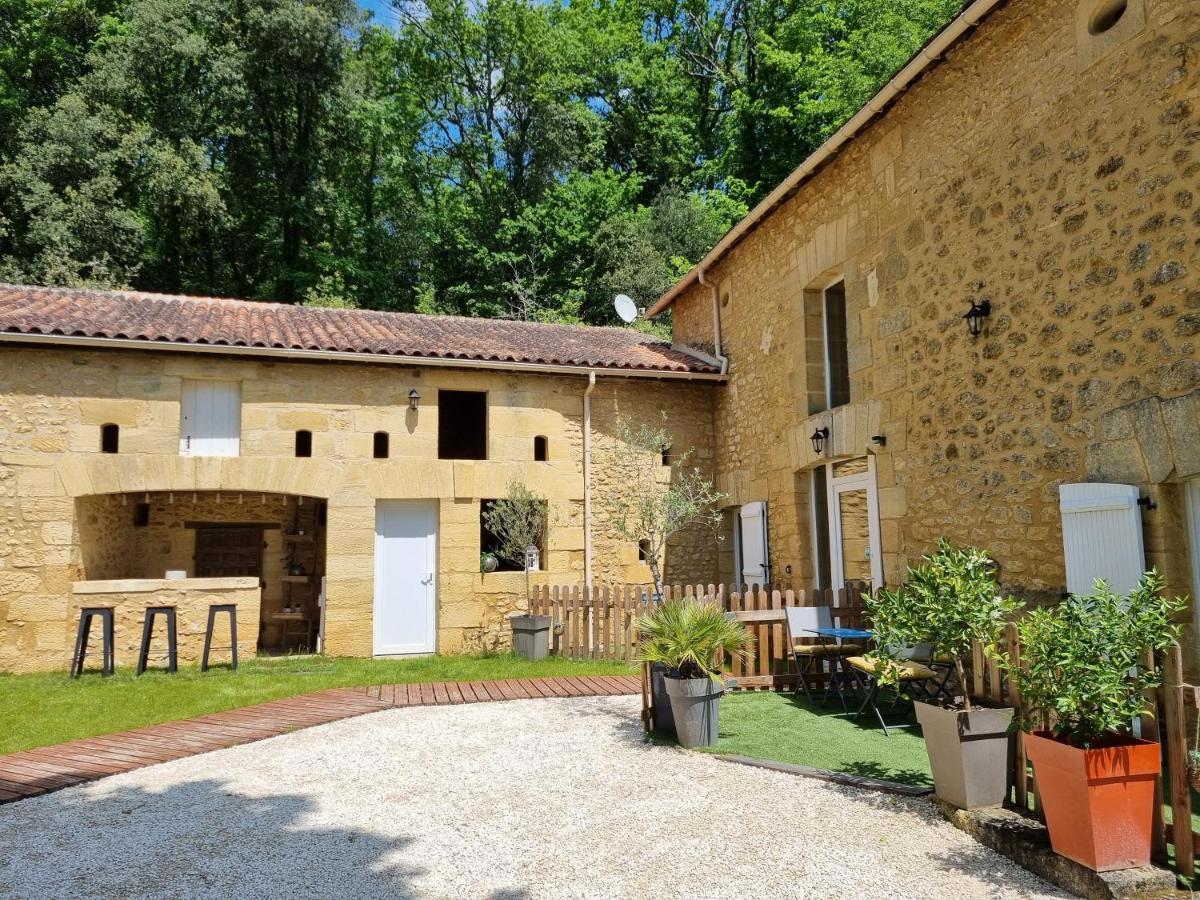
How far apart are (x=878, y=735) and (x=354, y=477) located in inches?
289

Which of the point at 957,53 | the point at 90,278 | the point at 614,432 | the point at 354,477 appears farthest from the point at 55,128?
the point at 957,53

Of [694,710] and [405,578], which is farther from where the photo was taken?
[405,578]

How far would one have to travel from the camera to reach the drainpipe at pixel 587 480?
11.2 metres

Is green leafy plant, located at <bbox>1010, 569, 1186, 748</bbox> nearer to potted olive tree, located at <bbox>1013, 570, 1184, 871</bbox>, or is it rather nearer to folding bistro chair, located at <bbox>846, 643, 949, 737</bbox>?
potted olive tree, located at <bbox>1013, 570, 1184, 871</bbox>

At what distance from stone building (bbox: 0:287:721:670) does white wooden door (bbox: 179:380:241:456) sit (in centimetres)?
2

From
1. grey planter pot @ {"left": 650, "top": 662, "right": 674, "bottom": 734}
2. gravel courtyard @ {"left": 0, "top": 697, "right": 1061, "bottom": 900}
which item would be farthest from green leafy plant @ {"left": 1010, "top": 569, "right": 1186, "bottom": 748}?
grey planter pot @ {"left": 650, "top": 662, "right": 674, "bottom": 734}

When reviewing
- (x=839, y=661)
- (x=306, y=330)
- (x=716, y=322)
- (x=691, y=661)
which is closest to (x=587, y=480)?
(x=716, y=322)

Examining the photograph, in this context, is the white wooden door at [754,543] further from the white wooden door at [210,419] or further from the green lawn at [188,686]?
the white wooden door at [210,419]

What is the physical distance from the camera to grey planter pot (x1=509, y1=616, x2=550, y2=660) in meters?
9.40

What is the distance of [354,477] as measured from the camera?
409 inches

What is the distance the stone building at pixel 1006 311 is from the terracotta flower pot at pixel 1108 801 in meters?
2.26

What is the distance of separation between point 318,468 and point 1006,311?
823 cm

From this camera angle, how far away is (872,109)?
771 centimetres

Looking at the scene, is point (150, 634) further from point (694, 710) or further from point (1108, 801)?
point (1108, 801)
